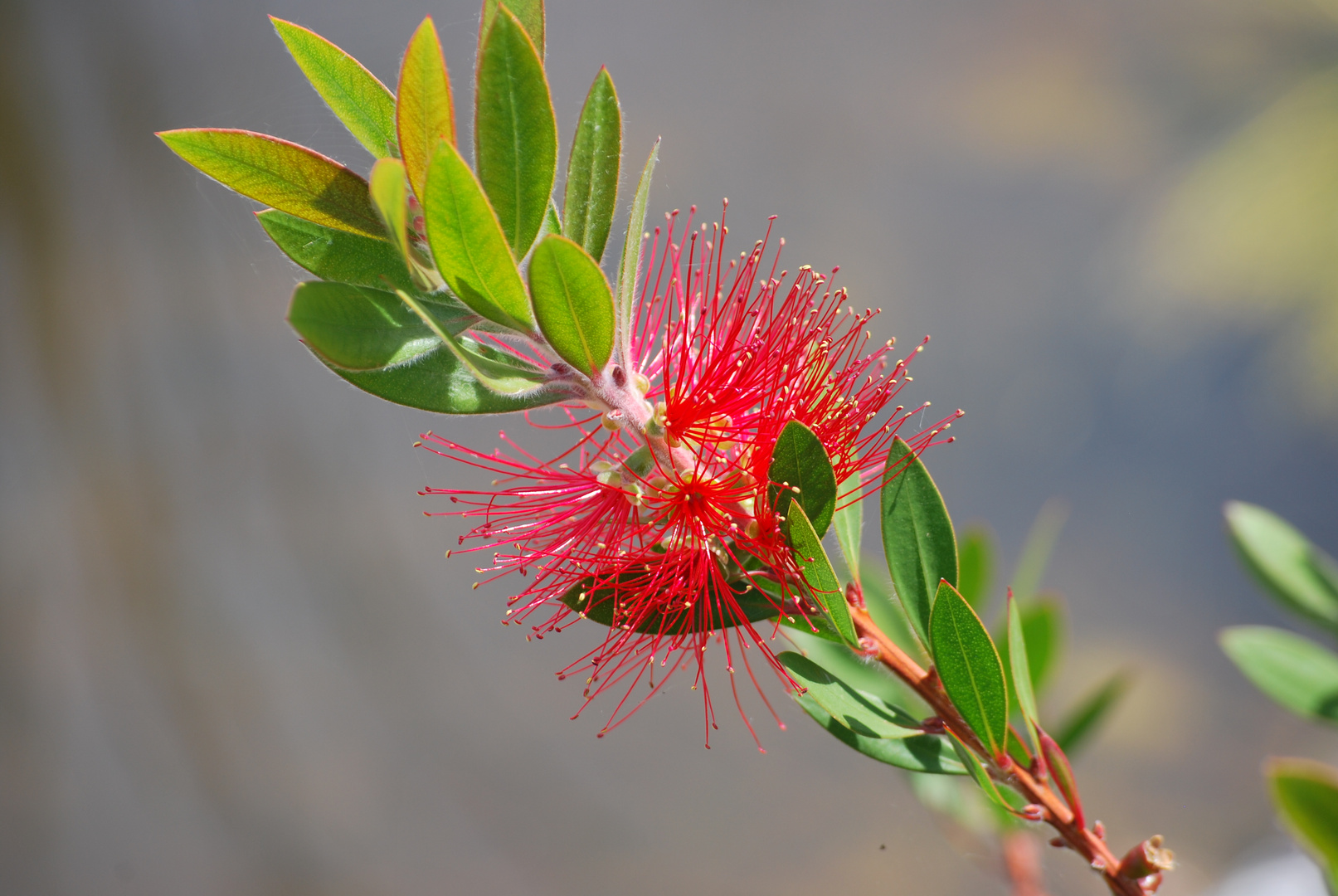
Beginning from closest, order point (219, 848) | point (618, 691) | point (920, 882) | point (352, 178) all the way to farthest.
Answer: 1. point (352, 178)
2. point (920, 882)
3. point (618, 691)
4. point (219, 848)

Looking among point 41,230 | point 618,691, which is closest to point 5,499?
point 41,230

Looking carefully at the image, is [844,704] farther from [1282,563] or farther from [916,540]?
[1282,563]

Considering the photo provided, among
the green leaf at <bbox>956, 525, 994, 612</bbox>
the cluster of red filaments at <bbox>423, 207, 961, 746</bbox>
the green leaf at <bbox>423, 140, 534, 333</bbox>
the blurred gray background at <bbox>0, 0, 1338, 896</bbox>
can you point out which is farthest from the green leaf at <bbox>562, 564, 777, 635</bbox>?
the blurred gray background at <bbox>0, 0, 1338, 896</bbox>

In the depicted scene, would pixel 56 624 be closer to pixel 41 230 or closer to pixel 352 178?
pixel 41 230

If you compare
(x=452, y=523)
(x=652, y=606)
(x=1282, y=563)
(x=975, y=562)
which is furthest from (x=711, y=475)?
(x=452, y=523)

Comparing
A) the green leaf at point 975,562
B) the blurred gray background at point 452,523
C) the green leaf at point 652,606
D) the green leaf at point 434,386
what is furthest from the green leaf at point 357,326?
the blurred gray background at point 452,523

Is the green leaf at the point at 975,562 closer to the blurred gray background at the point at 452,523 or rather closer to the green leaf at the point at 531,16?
the green leaf at the point at 531,16

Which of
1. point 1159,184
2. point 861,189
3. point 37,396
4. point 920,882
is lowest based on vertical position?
point 920,882
